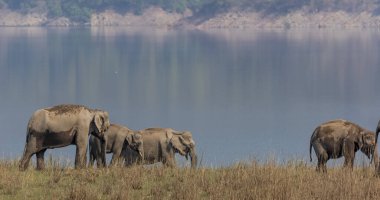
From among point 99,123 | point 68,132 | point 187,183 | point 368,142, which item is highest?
point 99,123

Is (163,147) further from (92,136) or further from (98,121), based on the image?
(98,121)

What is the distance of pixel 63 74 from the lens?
413 ft

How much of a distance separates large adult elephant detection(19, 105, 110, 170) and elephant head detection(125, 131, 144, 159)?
9.18ft

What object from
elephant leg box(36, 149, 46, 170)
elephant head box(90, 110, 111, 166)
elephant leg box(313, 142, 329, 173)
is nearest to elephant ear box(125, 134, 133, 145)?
elephant head box(90, 110, 111, 166)

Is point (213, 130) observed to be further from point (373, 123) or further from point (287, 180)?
point (287, 180)

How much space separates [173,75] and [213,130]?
58666 millimetres

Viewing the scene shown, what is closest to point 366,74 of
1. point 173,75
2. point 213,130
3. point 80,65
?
point 173,75

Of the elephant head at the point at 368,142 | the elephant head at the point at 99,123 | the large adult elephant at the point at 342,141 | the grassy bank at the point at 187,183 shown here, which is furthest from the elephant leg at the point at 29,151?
the elephant head at the point at 368,142

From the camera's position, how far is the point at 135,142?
19.7m

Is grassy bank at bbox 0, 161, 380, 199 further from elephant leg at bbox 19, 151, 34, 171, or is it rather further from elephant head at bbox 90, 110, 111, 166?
elephant head at bbox 90, 110, 111, 166

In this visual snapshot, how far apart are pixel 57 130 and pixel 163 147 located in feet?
14.3

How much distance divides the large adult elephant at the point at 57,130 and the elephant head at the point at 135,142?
280 centimetres

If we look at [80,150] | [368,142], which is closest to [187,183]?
[80,150]

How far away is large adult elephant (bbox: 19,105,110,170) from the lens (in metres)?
16.5
